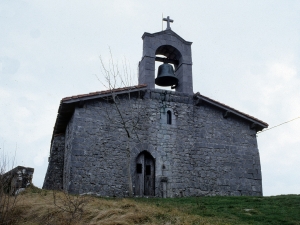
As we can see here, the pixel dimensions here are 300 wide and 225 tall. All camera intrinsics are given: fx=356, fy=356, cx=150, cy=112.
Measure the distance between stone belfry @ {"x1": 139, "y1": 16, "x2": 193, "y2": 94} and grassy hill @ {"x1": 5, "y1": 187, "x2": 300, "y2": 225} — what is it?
5.89m

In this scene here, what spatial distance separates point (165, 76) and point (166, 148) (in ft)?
10.1

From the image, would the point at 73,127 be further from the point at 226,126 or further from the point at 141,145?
the point at 226,126

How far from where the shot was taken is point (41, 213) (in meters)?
8.80

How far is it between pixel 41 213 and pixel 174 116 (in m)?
7.68

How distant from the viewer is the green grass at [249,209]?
9.31 metres

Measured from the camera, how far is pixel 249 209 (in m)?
10.5

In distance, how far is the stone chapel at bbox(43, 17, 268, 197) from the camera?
43.8 feet

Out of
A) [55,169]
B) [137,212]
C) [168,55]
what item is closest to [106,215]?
[137,212]

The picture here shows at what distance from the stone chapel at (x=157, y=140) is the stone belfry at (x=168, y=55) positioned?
1.7 inches

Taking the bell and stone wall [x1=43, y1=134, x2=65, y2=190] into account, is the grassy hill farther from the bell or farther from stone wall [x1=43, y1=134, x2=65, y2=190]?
the bell

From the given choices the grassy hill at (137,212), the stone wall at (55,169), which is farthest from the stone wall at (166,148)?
the grassy hill at (137,212)

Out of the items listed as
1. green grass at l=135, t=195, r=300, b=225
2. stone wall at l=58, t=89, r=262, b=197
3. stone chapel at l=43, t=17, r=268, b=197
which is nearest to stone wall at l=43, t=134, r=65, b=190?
stone chapel at l=43, t=17, r=268, b=197

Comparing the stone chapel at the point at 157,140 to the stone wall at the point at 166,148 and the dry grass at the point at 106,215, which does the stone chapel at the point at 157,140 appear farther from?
the dry grass at the point at 106,215

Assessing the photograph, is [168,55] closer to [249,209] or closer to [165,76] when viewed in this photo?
[165,76]
